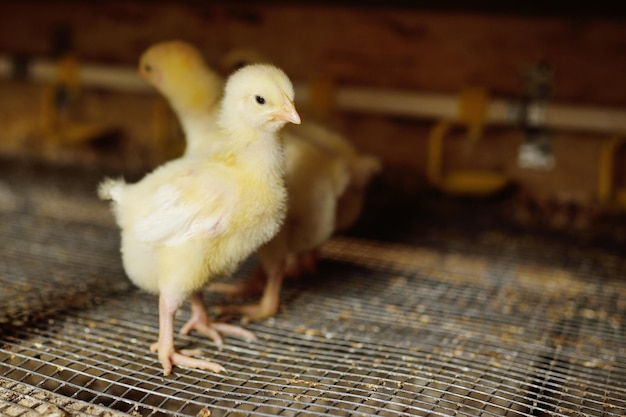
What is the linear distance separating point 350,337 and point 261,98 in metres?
0.65

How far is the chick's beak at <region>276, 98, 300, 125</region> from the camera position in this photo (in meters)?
1.51

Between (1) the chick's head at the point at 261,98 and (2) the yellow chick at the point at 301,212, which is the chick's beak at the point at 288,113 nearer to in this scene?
(1) the chick's head at the point at 261,98

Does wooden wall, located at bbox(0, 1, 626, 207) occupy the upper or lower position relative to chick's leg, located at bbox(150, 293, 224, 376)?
upper

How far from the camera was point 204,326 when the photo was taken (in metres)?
1.79

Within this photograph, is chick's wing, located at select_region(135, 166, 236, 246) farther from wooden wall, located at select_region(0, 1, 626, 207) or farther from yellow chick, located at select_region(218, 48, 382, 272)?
wooden wall, located at select_region(0, 1, 626, 207)

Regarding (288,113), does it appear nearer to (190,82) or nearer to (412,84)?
(190,82)

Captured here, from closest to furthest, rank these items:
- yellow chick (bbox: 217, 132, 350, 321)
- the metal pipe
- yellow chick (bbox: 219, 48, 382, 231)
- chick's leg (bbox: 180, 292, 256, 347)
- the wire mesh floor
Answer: the wire mesh floor, chick's leg (bbox: 180, 292, 256, 347), yellow chick (bbox: 217, 132, 350, 321), yellow chick (bbox: 219, 48, 382, 231), the metal pipe

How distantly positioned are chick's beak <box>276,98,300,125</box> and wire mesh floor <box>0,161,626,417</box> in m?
0.53

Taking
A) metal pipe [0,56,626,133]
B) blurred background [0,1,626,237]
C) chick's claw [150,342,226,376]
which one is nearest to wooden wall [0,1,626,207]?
blurred background [0,1,626,237]

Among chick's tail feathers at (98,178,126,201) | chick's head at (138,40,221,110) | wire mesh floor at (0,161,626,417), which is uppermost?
chick's head at (138,40,221,110)

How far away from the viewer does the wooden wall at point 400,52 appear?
3064mm

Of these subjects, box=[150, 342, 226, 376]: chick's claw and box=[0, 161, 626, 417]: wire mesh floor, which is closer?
box=[0, 161, 626, 417]: wire mesh floor

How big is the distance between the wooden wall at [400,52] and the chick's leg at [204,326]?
1.65m

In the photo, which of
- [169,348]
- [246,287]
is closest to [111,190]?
[169,348]
